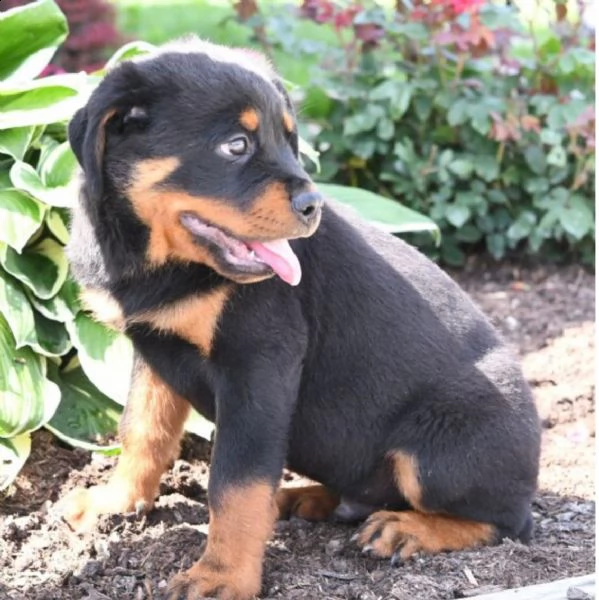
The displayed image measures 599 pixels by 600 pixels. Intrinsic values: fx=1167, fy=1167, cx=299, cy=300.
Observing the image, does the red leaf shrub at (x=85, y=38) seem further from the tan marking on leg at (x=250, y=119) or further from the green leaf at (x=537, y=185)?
the tan marking on leg at (x=250, y=119)

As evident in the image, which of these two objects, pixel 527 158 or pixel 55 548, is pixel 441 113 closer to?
pixel 527 158

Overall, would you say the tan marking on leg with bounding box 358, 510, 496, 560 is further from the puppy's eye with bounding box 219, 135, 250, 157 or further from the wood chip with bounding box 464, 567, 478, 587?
the puppy's eye with bounding box 219, 135, 250, 157

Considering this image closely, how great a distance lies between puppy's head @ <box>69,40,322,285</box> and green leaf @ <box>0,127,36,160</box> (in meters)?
1.47

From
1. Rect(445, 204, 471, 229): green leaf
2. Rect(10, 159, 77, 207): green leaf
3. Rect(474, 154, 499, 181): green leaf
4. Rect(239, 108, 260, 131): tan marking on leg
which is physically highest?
Rect(239, 108, 260, 131): tan marking on leg

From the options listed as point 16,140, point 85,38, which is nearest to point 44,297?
point 16,140

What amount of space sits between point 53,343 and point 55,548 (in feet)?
3.92

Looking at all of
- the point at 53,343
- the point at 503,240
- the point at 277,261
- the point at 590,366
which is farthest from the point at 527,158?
the point at 277,261

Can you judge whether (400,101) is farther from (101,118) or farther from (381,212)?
(101,118)

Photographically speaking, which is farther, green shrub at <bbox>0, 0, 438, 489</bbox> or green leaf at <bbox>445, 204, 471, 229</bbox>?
green leaf at <bbox>445, 204, 471, 229</bbox>

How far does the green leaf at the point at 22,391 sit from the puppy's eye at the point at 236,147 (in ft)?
5.22

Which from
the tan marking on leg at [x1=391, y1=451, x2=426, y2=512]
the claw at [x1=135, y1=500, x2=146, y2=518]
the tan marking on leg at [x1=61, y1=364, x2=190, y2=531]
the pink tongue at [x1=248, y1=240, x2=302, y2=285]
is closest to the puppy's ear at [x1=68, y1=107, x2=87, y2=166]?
the pink tongue at [x1=248, y1=240, x2=302, y2=285]

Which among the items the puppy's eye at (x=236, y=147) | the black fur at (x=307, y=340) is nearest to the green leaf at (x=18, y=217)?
the black fur at (x=307, y=340)

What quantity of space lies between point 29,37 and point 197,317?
232cm

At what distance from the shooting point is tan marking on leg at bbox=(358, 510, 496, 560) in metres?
4.17
